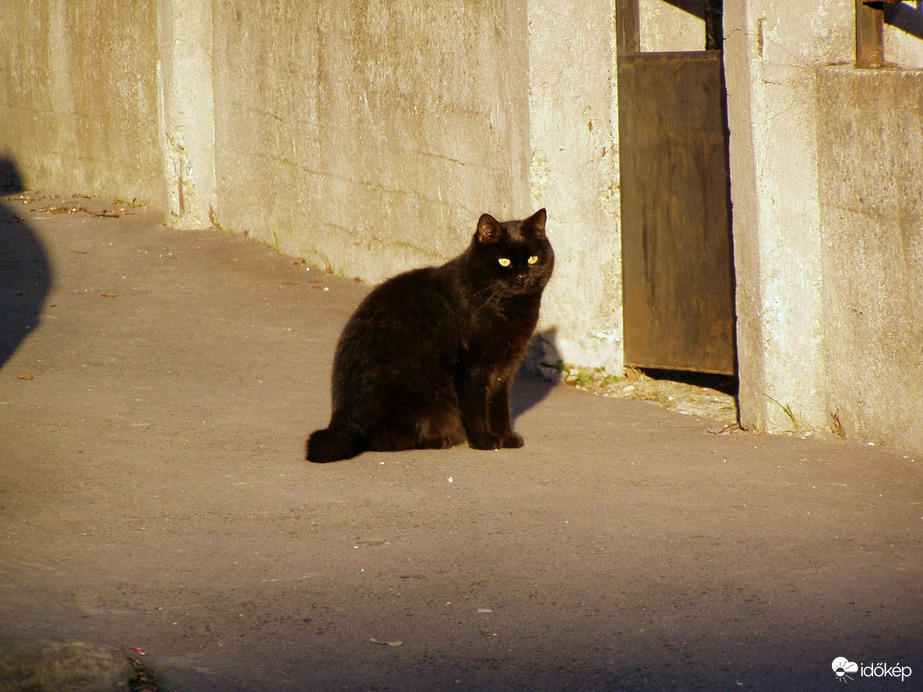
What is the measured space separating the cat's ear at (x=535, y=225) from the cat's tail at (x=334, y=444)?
4.32 feet

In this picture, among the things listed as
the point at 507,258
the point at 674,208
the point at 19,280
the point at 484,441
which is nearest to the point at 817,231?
the point at 674,208

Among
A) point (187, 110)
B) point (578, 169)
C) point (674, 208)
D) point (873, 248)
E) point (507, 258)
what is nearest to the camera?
point (873, 248)

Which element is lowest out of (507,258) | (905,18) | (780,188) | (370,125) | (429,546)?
(429,546)

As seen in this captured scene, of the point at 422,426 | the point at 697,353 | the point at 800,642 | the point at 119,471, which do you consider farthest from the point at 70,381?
the point at 800,642

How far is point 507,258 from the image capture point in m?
5.00

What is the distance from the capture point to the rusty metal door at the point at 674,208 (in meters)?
5.85

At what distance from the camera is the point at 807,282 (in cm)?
518

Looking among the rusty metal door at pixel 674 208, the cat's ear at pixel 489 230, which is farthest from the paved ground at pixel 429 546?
the cat's ear at pixel 489 230

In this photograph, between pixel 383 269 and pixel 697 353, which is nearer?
pixel 697 353

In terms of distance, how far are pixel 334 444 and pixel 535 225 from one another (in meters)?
1.50

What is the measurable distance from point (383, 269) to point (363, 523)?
4.44 meters

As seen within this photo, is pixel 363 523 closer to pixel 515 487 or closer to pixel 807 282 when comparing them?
pixel 515 487

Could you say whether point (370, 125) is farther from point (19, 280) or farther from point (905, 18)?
point (905, 18)

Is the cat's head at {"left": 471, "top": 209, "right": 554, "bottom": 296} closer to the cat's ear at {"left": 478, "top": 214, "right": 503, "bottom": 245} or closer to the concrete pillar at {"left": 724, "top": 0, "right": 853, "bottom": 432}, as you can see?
the cat's ear at {"left": 478, "top": 214, "right": 503, "bottom": 245}
